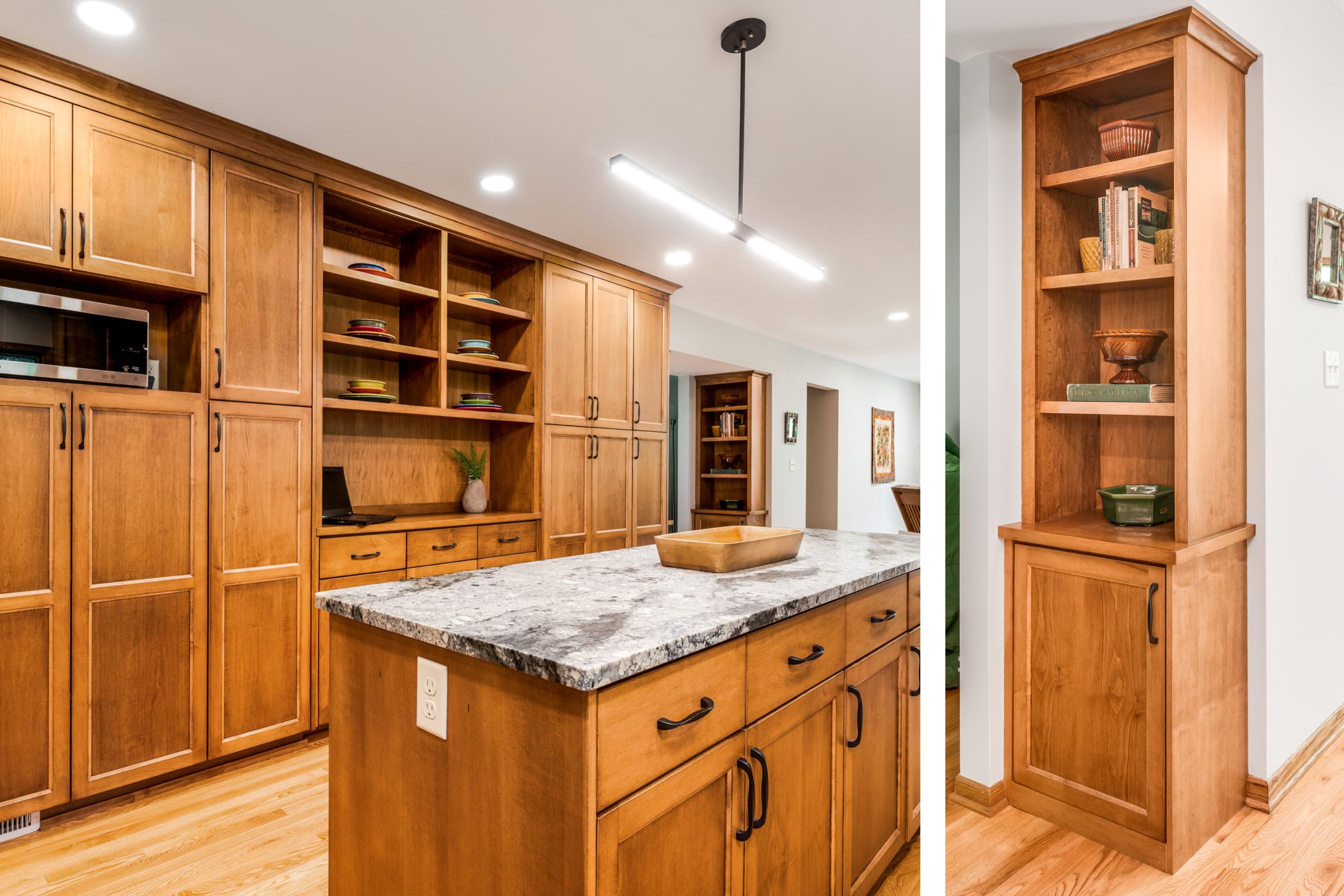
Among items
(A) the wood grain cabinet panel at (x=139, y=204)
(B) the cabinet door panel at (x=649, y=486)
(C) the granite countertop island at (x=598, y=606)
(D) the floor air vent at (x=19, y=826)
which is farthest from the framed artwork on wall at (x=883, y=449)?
(B) the cabinet door panel at (x=649, y=486)

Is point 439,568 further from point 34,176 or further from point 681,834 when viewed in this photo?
point 681,834

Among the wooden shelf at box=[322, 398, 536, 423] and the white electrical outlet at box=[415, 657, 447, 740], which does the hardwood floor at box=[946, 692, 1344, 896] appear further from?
the wooden shelf at box=[322, 398, 536, 423]

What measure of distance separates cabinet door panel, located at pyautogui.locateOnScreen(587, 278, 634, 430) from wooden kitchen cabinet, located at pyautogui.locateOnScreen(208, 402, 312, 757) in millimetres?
1349

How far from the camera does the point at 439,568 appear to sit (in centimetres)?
246

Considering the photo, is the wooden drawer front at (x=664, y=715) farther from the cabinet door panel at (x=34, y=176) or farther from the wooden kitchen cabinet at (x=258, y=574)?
the cabinet door panel at (x=34, y=176)

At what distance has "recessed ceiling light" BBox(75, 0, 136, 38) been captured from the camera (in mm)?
1451

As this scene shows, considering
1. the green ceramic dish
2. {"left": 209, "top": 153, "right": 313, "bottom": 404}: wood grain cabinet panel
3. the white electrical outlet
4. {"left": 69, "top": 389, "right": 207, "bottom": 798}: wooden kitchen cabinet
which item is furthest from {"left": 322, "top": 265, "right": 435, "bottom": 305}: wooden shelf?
the green ceramic dish

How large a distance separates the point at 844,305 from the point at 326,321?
7.62 feet

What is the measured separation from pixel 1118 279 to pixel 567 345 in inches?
86.5

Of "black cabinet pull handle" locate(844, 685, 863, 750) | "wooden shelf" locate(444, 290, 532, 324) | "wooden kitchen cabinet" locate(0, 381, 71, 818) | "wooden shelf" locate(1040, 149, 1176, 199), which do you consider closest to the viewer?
"black cabinet pull handle" locate(844, 685, 863, 750)

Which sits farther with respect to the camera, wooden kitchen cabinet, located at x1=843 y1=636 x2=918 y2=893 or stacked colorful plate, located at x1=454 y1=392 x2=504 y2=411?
stacked colorful plate, located at x1=454 y1=392 x2=504 y2=411

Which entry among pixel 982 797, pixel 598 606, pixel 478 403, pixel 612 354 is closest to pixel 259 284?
pixel 478 403

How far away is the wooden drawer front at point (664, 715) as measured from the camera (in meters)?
0.75

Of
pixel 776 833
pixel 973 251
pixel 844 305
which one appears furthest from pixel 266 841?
pixel 844 305
